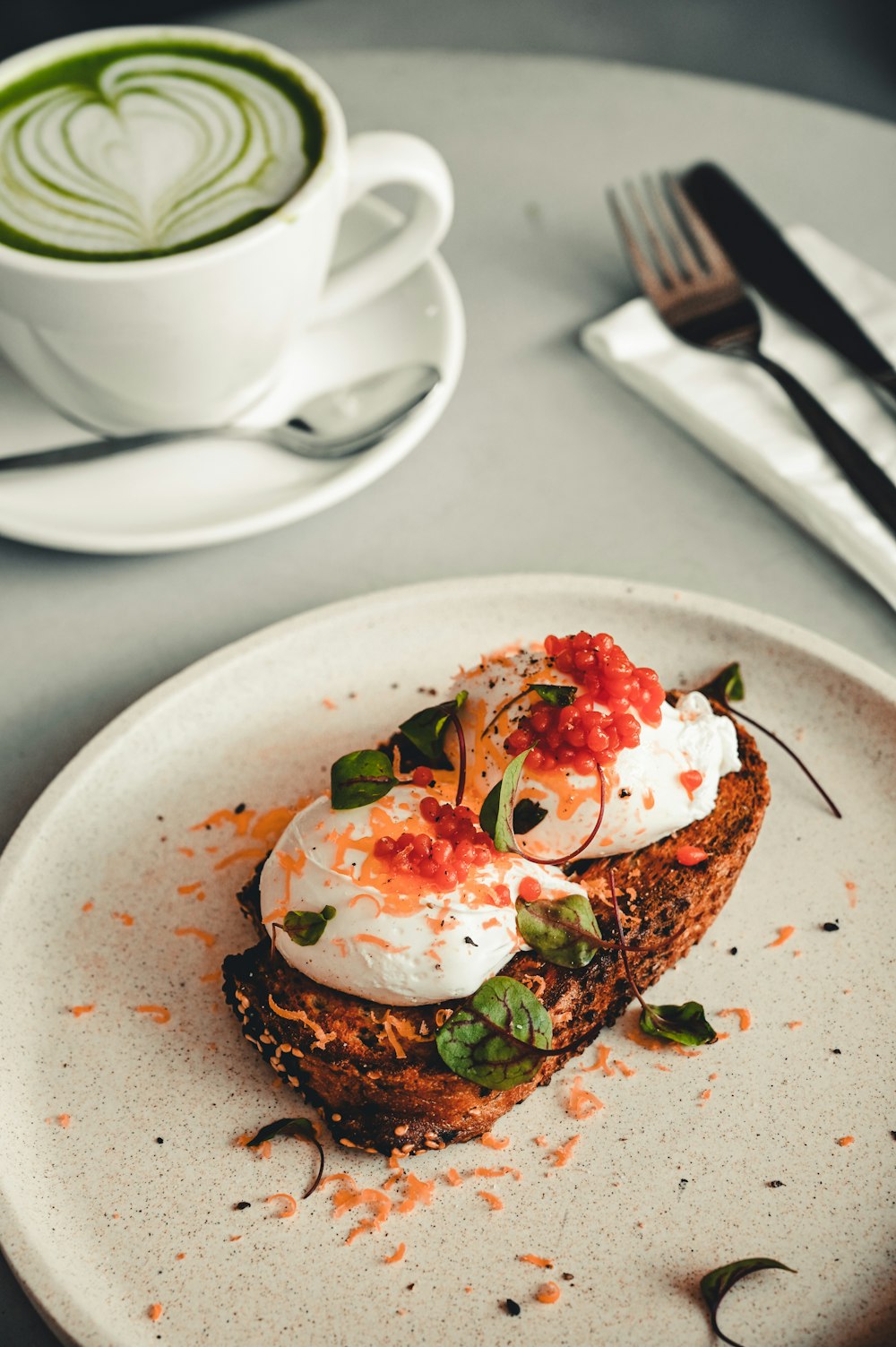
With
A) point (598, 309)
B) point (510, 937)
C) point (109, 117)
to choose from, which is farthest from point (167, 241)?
point (510, 937)

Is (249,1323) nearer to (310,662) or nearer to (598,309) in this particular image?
(310,662)

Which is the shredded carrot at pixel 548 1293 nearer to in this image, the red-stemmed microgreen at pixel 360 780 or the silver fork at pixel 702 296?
the red-stemmed microgreen at pixel 360 780

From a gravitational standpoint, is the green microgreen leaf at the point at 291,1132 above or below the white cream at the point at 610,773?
below

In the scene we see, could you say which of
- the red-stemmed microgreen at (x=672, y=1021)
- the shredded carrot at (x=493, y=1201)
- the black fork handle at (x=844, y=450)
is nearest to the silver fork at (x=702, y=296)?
the black fork handle at (x=844, y=450)

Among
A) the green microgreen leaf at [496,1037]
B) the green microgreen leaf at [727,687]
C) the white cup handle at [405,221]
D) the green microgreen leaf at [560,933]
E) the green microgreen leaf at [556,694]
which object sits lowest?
the green microgreen leaf at [496,1037]

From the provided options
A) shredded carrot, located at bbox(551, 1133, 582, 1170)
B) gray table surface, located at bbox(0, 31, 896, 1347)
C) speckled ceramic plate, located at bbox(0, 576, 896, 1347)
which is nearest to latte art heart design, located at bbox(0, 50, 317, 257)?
gray table surface, located at bbox(0, 31, 896, 1347)

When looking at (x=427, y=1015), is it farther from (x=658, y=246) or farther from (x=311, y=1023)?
(x=658, y=246)

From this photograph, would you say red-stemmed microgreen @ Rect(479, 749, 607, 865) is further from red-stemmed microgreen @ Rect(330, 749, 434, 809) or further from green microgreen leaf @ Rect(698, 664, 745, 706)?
green microgreen leaf @ Rect(698, 664, 745, 706)
